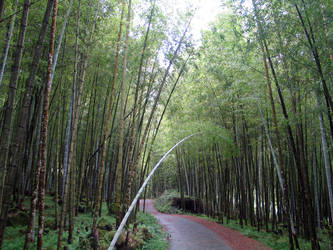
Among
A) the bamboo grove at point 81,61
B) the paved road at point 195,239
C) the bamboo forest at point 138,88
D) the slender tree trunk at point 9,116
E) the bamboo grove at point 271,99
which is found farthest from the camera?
the paved road at point 195,239

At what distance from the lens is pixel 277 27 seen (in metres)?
3.77

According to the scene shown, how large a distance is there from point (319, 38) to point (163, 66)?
10.3 feet

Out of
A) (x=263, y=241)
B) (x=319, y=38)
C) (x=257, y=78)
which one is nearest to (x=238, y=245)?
(x=263, y=241)

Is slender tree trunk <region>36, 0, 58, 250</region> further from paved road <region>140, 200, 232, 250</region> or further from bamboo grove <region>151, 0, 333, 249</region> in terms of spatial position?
paved road <region>140, 200, 232, 250</region>

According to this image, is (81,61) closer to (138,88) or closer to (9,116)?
(138,88)

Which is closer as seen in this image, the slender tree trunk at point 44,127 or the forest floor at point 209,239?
the slender tree trunk at point 44,127

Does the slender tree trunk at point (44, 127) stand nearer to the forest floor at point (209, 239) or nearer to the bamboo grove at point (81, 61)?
the bamboo grove at point (81, 61)

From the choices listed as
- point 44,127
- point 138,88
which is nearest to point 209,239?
point 138,88

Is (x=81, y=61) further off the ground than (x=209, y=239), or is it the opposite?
(x=81, y=61)

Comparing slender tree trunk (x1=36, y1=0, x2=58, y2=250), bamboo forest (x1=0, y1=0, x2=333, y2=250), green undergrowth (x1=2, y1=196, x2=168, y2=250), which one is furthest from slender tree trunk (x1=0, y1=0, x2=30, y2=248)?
green undergrowth (x1=2, y1=196, x2=168, y2=250)

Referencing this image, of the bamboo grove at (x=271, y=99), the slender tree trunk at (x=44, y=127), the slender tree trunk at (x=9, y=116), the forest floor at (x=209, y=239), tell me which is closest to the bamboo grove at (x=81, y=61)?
the slender tree trunk at (x=44, y=127)

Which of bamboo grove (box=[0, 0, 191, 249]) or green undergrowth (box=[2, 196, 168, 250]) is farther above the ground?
bamboo grove (box=[0, 0, 191, 249])

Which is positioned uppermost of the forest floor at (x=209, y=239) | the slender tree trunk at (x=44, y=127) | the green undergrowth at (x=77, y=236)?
the slender tree trunk at (x=44, y=127)

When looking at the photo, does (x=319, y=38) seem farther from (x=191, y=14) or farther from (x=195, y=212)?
(x=195, y=212)
